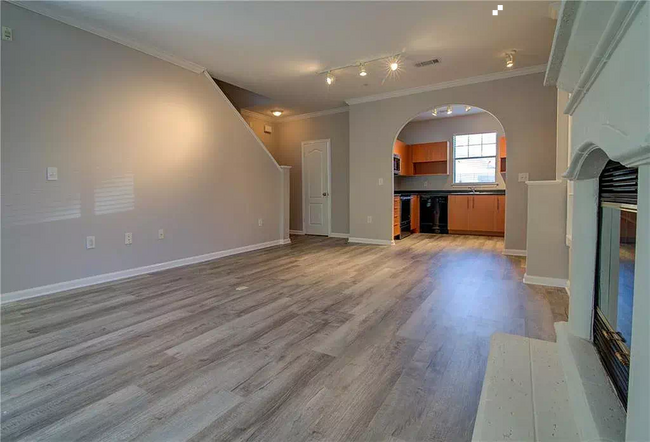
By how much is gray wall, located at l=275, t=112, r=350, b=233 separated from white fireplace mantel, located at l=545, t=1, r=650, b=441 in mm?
5538

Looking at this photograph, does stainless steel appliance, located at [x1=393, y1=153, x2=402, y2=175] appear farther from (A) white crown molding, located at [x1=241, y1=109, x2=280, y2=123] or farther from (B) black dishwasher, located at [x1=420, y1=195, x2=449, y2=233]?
(A) white crown molding, located at [x1=241, y1=109, x2=280, y2=123]

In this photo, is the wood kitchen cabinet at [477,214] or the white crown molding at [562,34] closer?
the white crown molding at [562,34]

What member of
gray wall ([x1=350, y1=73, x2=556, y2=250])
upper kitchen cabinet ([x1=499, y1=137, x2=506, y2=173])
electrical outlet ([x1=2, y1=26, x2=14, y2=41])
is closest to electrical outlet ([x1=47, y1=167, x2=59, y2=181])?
electrical outlet ([x1=2, y1=26, x2=14, y2=41])

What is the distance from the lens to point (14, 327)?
89.9 inches

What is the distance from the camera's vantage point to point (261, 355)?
73.5 inches

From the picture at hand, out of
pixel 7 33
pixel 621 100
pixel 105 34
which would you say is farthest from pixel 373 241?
pixel 621 100

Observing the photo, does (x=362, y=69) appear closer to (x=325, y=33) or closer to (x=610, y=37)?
(x=325, y=33)

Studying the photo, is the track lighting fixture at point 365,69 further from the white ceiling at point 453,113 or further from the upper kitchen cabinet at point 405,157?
the upper kitchen cabinet at point 405,157

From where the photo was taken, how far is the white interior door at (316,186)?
709 centimetres

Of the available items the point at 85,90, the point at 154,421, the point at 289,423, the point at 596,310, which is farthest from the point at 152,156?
the point at 596,310

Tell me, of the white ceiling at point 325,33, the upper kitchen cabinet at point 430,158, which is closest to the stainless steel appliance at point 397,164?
the upper kitchen cabinet at point 430,158

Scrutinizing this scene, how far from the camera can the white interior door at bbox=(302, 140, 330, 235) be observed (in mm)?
7094

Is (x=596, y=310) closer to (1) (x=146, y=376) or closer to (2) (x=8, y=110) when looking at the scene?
(1) (x=146, y=376)

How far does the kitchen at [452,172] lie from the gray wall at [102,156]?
155 inches
